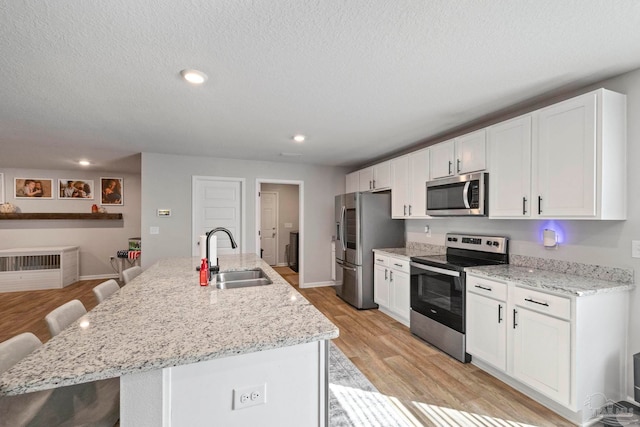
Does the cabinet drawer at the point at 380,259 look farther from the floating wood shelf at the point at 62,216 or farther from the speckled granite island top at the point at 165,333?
the floating wood shelf at the point at 62,216

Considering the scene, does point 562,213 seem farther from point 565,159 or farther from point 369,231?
point 369,231

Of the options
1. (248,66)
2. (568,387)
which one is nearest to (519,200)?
(568,387)

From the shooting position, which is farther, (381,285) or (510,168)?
(381,285)

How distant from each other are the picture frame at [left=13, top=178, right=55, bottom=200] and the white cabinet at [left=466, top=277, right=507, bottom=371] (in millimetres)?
7723

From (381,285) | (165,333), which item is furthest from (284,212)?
(165,333)

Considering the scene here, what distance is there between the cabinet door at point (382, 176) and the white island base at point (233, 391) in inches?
128

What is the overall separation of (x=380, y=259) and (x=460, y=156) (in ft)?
5.65

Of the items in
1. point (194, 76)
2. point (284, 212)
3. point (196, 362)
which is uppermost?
point (194, 76)

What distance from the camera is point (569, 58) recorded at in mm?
1777

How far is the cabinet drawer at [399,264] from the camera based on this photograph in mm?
3438

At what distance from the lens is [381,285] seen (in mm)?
3951

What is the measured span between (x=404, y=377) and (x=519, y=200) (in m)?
1.77

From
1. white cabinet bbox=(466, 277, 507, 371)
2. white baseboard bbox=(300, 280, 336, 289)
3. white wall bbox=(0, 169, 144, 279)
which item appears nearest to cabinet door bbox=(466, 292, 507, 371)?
white cabinet bbox=(466, 277, 507, 371)

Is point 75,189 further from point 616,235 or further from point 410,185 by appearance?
point 616,235
